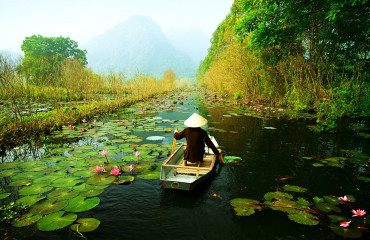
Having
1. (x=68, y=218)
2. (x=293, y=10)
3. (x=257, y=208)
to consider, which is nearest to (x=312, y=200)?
(x=257, y=208)

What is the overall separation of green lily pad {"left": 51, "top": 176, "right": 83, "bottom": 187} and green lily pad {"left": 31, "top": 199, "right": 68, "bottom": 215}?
0.45 metres

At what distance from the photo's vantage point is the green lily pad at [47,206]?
2.79 meters

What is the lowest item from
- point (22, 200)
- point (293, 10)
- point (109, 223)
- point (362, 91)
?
point (109, 223)

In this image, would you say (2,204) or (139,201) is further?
(139,201)

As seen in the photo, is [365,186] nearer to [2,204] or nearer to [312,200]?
[312,200]

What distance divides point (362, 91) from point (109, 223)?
982 centimetres

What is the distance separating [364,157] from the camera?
5262mm

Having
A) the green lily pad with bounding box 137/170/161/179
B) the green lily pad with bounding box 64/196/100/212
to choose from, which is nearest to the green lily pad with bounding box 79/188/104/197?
the green lily pad with bounding box 64/196/100/212

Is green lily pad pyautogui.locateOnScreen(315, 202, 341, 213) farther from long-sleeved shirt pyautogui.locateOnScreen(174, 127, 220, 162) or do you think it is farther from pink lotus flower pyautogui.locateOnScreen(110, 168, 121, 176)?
pink lotus flower pyautogui.locateOnScreen(110, 168, 121, 176)

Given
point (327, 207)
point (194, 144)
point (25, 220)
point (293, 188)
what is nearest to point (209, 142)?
point (194, 144)

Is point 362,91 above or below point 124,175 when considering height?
above

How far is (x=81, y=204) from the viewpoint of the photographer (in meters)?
2.99

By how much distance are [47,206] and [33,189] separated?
0.65 m

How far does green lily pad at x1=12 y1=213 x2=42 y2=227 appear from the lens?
8.39 ft
